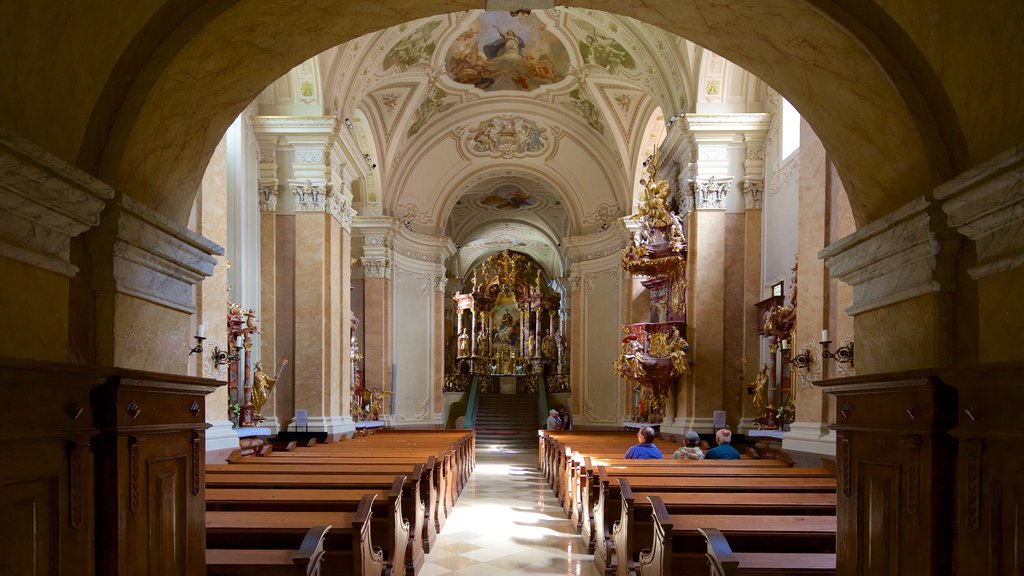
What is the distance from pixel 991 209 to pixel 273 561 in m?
3.51

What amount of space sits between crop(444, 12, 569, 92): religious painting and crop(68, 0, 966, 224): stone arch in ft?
37.0

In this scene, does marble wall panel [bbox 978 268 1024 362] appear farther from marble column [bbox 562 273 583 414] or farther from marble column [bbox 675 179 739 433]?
marble column [bbox 562 273 583 414]

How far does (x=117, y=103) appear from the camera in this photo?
11.7ft

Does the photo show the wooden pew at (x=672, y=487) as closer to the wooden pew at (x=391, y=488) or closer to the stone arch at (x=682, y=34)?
the wooden pew at (x=391, y=488)

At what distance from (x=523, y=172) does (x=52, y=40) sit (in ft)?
60.3

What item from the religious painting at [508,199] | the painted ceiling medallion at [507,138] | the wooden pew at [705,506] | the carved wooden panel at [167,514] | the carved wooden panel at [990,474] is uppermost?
the painted ceiling medallion at [507,138]

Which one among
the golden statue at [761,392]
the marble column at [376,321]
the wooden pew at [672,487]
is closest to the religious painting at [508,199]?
the marble column at [376,321]

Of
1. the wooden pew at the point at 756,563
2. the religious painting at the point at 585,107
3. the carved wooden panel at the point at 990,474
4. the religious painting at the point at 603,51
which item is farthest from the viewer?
the religious painting at the point at 585,107

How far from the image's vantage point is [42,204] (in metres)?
2.95

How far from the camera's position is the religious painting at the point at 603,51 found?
14891 mm

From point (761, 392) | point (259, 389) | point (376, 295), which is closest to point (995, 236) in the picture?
point (761, 392)

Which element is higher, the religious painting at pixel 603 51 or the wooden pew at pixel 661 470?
the religious painting at pixel 603 51

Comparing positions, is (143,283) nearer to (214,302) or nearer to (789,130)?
(214,302)

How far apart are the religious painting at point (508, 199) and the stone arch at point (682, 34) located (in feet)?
67.9
